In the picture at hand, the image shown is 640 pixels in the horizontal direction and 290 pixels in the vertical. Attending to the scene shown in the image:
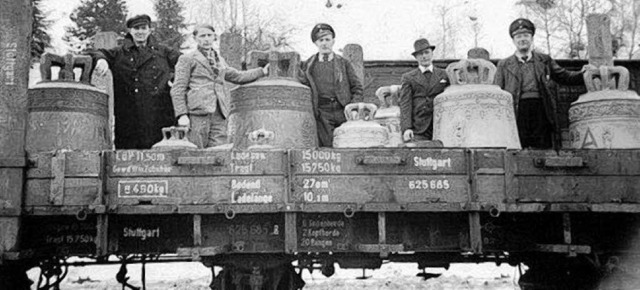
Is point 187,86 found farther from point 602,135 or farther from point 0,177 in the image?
point 602,135

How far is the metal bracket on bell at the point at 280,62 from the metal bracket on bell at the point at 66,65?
1.58m

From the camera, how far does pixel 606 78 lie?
564 cm

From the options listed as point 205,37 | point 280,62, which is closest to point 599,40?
point 280,62

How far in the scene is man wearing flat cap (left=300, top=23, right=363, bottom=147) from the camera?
6.63 meters

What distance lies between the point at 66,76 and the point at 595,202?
14.9 ft

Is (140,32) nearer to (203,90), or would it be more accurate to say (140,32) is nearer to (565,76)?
(203,90)

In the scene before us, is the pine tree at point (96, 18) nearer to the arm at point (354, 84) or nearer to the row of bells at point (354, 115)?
the arm at point (354, 84)

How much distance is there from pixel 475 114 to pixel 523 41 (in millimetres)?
1513

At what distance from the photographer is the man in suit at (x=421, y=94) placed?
21.7 ft

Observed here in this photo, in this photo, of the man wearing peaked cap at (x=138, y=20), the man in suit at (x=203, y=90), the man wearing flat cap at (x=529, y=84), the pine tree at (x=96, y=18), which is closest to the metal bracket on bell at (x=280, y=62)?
the man in suit at (x=203, y=90)

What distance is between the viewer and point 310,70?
6.78 meters

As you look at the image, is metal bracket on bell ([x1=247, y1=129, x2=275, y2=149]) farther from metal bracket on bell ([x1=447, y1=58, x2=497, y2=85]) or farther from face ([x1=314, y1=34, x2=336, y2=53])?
face ([x1=314, y1=34, x2=336, y2=53])

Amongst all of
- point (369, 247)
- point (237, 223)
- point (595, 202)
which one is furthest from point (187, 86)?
point (595, 202)

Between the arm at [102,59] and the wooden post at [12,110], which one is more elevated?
the arm at [102,59]
